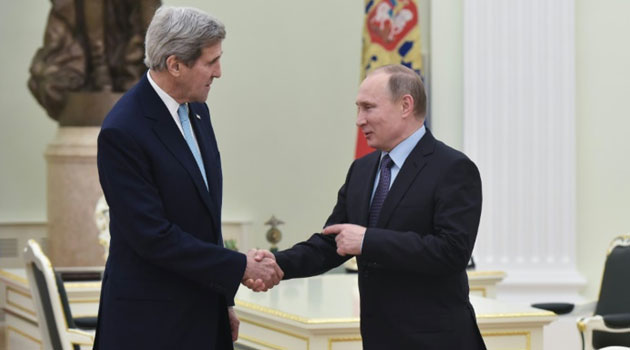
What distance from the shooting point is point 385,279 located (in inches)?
125

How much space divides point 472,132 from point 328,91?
2.20 meters

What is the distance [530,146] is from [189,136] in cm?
583

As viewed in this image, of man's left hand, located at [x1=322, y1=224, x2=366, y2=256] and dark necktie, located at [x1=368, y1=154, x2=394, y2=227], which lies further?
dark necktie, located at [x1=368, y1=154, x2=394, y2=227]

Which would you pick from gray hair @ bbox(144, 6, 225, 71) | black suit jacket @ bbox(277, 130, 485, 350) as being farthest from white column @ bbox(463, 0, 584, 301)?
gray hair @ bbox(144, 6, 225, 71)

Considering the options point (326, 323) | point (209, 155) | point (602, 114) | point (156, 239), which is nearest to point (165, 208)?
point (156, 239)

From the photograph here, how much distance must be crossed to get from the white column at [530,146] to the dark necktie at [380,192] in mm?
5442

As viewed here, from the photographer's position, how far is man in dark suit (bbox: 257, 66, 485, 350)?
306 centimetres

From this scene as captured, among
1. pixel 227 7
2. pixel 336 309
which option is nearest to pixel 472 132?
pixel 227 7

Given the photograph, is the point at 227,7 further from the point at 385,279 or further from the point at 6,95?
the point at 385,279

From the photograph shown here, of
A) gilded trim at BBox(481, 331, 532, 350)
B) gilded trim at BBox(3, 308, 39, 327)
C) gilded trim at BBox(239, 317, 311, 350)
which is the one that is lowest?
gilded trim at BBox(3, 308, 39, 327)

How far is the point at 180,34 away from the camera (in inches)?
121

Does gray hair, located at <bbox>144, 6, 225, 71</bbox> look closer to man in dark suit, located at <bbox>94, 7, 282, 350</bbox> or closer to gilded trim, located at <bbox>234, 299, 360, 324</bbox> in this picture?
man in dark suit, located at <bbox>94, 7, 282, 350</bbox>

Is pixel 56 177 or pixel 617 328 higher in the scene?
pixel 56 177

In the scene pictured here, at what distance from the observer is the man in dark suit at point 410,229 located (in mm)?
3061
